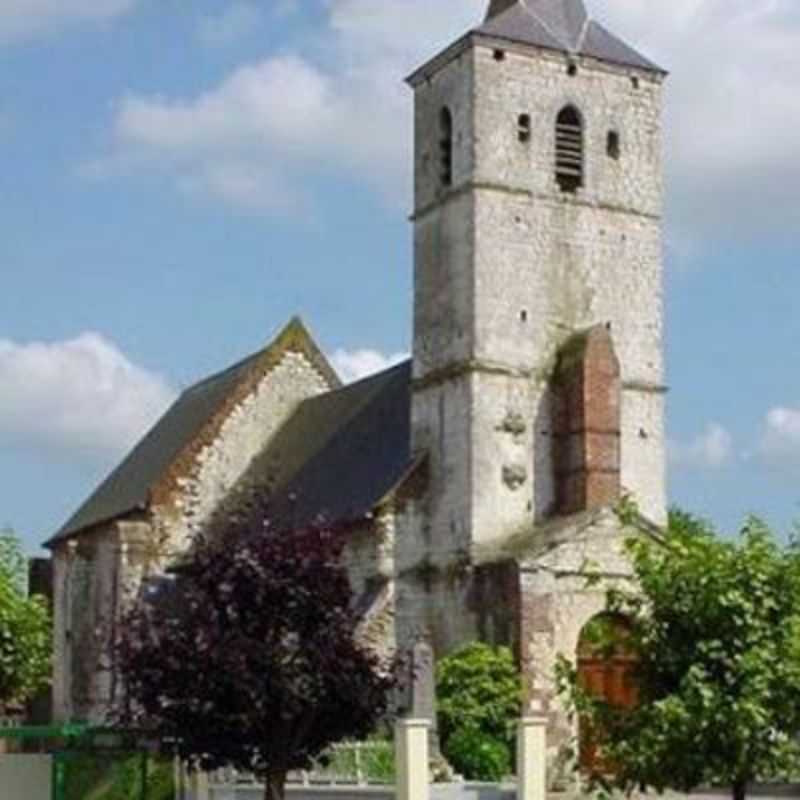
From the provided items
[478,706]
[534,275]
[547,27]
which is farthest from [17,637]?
[547,27]

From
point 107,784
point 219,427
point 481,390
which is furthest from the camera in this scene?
point 219,427

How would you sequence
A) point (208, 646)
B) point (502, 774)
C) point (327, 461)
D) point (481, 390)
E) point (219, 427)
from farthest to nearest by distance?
point (219, 427), point (327, 461), point (481, 390), point (502, 774), point (208, 646)

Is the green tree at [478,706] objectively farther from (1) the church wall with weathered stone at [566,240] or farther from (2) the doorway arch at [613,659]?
(2) the doorway arch at [613,659]

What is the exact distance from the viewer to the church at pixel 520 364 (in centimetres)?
3862

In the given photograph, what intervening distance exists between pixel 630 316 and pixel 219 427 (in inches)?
529

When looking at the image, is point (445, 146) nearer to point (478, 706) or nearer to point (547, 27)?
point (547, 27)

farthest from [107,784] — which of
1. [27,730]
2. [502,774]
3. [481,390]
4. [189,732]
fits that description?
[481,390]

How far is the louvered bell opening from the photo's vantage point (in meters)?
42.0

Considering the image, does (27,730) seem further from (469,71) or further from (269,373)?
(269,373)

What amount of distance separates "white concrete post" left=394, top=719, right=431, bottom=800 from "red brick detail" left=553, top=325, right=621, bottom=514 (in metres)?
12.6

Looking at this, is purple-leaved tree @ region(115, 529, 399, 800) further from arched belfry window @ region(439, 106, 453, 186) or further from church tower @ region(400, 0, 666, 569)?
arched belfry window @ region(439, 106, 453, 186)

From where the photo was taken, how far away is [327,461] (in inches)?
1815

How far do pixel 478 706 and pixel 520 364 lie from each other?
307 inches

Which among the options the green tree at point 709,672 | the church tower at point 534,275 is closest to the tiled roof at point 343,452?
the church tower at point 534,275
